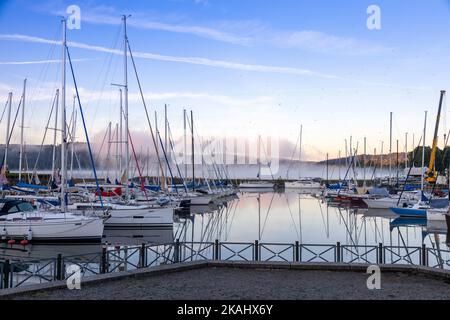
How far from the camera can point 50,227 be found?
29047 mm

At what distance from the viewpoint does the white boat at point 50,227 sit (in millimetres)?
29062

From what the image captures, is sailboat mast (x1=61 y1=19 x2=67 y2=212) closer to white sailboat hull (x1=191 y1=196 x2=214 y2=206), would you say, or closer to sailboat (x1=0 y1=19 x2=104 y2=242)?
sailboat (x1=0 y1=19 x2=104 y2=242)

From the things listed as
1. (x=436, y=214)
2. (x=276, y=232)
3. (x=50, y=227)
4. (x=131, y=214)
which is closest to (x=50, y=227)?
(x=50, y=227)

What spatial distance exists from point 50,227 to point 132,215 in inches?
349

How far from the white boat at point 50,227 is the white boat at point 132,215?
648 centimetres

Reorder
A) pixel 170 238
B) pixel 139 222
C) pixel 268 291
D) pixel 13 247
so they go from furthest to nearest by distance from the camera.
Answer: pixel 139 222 → pixel 170 238 → pixel 13 247 → pixel 268 291

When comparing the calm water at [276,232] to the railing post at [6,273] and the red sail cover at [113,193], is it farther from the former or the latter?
the railing post at [6,273]

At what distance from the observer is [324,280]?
13805 mm

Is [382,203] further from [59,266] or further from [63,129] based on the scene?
[59,266]

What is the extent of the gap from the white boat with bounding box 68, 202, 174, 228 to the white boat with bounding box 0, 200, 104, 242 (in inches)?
255

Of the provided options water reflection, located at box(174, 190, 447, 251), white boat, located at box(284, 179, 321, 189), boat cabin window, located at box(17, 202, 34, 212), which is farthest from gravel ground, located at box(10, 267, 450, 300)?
white boat, located at box(284, 179, 321, 189)
